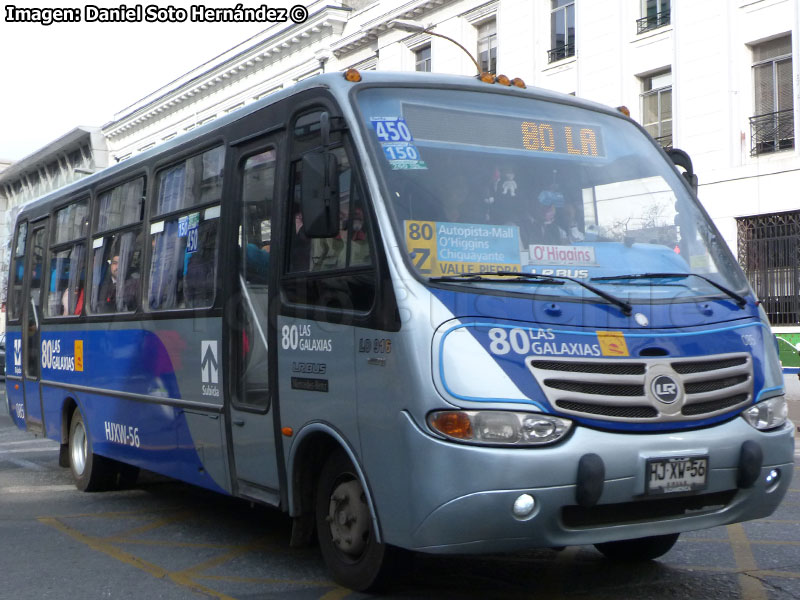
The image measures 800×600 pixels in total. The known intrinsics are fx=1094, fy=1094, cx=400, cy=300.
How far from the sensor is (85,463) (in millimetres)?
9641

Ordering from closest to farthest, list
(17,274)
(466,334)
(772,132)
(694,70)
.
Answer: (466,334) → (17,274) → (772,132) → (694,70)

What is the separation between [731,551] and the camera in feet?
21.9

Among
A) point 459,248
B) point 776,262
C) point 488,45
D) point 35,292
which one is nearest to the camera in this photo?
point 459,248

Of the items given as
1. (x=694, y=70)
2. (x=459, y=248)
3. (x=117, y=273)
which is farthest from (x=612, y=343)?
(x=694, y=70)

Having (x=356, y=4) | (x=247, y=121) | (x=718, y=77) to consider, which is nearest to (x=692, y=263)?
(x=247, y=121)

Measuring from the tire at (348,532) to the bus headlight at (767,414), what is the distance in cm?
181

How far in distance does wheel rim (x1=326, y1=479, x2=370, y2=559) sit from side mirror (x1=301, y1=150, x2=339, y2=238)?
4.18 ft

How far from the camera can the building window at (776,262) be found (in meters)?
21.6

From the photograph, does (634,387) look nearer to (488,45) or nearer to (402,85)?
(402,85)

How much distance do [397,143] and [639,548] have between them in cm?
275

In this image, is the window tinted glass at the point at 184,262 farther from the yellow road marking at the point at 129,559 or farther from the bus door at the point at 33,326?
the bus door at the point at 33,326

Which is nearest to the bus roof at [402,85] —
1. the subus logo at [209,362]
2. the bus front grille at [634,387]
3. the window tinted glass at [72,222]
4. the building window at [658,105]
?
the subus logo at [209,362]

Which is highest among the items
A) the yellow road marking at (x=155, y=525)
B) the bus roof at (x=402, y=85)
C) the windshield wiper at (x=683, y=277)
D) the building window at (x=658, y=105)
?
the building window at (x=658, y=105)

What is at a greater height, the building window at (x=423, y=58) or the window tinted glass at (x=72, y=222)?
the building window at (x=423, y=58)
